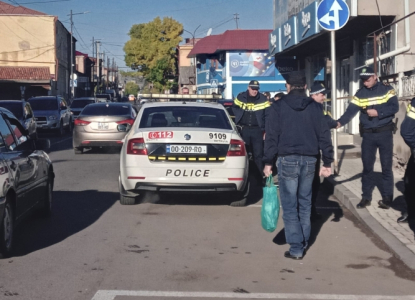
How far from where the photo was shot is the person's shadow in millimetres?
7818

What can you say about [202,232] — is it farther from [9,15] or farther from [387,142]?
[9,15]

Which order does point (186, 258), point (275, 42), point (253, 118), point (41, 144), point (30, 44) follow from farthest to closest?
point (30, 44) < point (275, 42) < point (253, 118) < point (41, 144) < point (186, 258)

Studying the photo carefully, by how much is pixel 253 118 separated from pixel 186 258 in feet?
17.4

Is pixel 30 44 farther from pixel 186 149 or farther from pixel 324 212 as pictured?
pixel 324 212

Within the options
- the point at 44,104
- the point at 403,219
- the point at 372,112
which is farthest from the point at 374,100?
the point at 44,104

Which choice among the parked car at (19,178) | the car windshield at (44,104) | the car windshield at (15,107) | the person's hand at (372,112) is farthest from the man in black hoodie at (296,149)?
the car windshield at (44,104)

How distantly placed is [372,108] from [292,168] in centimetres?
271

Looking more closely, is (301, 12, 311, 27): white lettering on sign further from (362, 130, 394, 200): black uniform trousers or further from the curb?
(362, 130, 394, 200): black uniform trousers

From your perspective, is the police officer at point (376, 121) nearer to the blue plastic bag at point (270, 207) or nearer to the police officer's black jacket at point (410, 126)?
the police officer's black jacket at point (410, 126)

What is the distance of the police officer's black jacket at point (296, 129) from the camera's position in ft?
21.7

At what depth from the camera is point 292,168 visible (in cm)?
663

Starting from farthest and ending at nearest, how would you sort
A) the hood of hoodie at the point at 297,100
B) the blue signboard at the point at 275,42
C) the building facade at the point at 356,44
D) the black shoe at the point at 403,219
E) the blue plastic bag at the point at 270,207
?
the blue signboard at the point at 275,42, the building facade at the point at 356,44, the black shoe at the point at 403,219, the blue plastic bag at the point at 270,207, the hood of hoodie at the point at 297,100

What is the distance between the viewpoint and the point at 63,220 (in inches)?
347

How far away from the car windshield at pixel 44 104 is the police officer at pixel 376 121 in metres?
21.0
